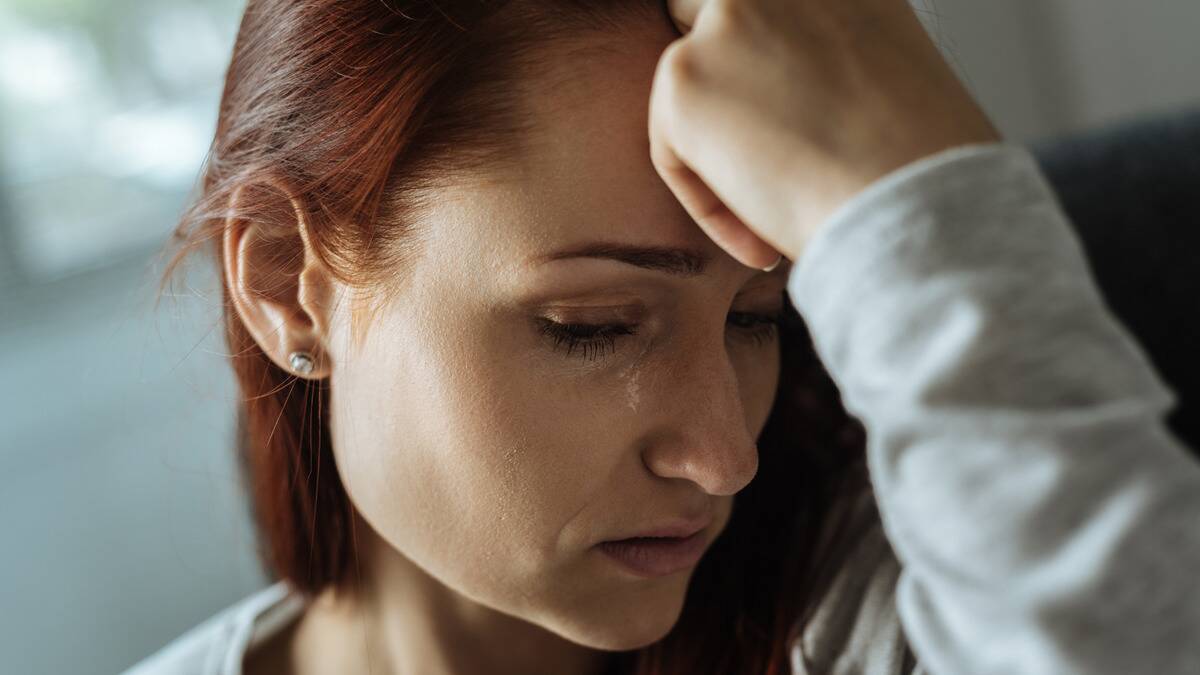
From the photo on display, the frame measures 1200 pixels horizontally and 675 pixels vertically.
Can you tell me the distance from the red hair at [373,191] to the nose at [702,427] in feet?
0.61

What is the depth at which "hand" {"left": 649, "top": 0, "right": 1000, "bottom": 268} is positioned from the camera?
59cm

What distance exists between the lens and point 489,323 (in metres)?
0.72

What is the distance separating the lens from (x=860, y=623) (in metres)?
0.89

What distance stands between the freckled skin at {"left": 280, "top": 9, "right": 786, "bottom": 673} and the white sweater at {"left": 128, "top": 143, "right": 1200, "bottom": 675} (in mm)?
156

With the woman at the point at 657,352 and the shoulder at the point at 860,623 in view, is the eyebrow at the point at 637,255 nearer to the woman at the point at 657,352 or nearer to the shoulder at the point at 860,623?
the woman at the point at 657,352

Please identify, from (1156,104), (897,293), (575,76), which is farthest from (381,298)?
(1156,104)

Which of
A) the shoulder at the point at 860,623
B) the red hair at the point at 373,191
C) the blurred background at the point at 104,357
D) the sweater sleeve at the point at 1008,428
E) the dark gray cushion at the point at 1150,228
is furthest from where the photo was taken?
the blurred background at the point at 104,357

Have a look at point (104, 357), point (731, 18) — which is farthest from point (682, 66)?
point (104, 357)

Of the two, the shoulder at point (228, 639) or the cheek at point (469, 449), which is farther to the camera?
the shoulder at point (228, 639)

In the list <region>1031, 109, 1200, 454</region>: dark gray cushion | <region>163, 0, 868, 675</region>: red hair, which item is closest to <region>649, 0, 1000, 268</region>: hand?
<region>163, 0, 868, 675</region>: red hair

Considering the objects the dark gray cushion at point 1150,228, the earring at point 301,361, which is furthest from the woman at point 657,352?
the dark gray cushion at point 1150,228

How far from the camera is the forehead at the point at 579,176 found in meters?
0.69

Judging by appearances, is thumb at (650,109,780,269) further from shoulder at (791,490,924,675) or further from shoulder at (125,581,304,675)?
shoulder at (125,581,304,675)

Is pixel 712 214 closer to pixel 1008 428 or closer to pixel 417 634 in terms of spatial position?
pixel 1008 428
